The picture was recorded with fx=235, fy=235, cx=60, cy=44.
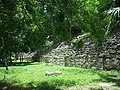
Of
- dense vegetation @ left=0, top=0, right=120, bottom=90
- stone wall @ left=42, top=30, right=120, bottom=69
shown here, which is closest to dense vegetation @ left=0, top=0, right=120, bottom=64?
dense vegetation @ left=0, top=0, right=120, bottom=90

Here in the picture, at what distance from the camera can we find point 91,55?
15.1m

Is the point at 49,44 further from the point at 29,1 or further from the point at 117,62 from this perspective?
the point at 29,1

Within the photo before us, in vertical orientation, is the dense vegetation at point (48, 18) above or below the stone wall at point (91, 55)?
above

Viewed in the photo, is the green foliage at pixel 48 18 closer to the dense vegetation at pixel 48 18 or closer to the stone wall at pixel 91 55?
the dense vegetation at pixel 48 18

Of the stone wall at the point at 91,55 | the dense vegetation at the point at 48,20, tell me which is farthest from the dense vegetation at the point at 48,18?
the stone wall at the point at 91,55

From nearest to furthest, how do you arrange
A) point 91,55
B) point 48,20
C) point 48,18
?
point 48,18 < point 48,20 < point 91,55

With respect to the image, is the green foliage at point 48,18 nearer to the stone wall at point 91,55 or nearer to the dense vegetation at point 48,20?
the dense vegetation at point 48,20

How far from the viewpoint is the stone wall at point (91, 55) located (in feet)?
43.3

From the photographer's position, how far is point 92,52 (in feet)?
49.1

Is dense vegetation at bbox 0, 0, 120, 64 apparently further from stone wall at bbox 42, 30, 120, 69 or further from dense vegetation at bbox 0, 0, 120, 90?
stone wall at bbox 42, 30, 120, 69

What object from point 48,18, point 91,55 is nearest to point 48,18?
point 48,18

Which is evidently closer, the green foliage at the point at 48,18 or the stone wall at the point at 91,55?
the green foliage at the point at 48,18

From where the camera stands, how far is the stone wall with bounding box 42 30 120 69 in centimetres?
1320

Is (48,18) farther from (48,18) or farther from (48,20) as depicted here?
(48,20)
